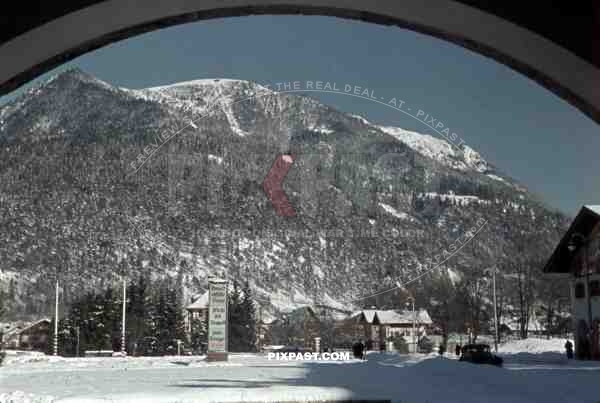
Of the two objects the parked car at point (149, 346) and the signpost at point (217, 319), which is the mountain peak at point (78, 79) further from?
the signpost at point (217, 319)

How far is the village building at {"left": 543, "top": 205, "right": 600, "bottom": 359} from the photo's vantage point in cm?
3266

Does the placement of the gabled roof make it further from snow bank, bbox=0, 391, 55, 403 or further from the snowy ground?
snow bank, bbox=0, 391, 55, 403

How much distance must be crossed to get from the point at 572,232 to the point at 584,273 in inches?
78.1

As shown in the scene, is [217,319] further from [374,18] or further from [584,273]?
[374,18]

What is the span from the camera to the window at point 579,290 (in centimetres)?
3444

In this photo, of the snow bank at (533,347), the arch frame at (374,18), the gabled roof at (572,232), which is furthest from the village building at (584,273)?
the arch frame at (374,18)

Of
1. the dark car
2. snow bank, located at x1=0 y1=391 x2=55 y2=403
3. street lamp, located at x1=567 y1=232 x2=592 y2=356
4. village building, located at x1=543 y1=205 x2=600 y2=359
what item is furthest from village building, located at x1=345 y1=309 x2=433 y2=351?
snow bank, located at x1=0 y1=391 x2=55 y2=403

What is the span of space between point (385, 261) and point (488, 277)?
1441 centimetres

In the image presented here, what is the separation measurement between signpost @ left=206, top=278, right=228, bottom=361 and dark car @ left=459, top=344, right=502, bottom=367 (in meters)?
8.82

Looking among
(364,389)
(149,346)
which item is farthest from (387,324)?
(364,389)

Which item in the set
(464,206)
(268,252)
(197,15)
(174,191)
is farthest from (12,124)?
(197,15)

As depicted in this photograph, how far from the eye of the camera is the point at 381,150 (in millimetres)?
128500

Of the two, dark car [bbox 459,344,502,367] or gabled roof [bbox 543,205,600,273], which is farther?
gabled roof [bbox 543,205,600,273]

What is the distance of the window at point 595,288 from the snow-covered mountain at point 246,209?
6660 centimetres
